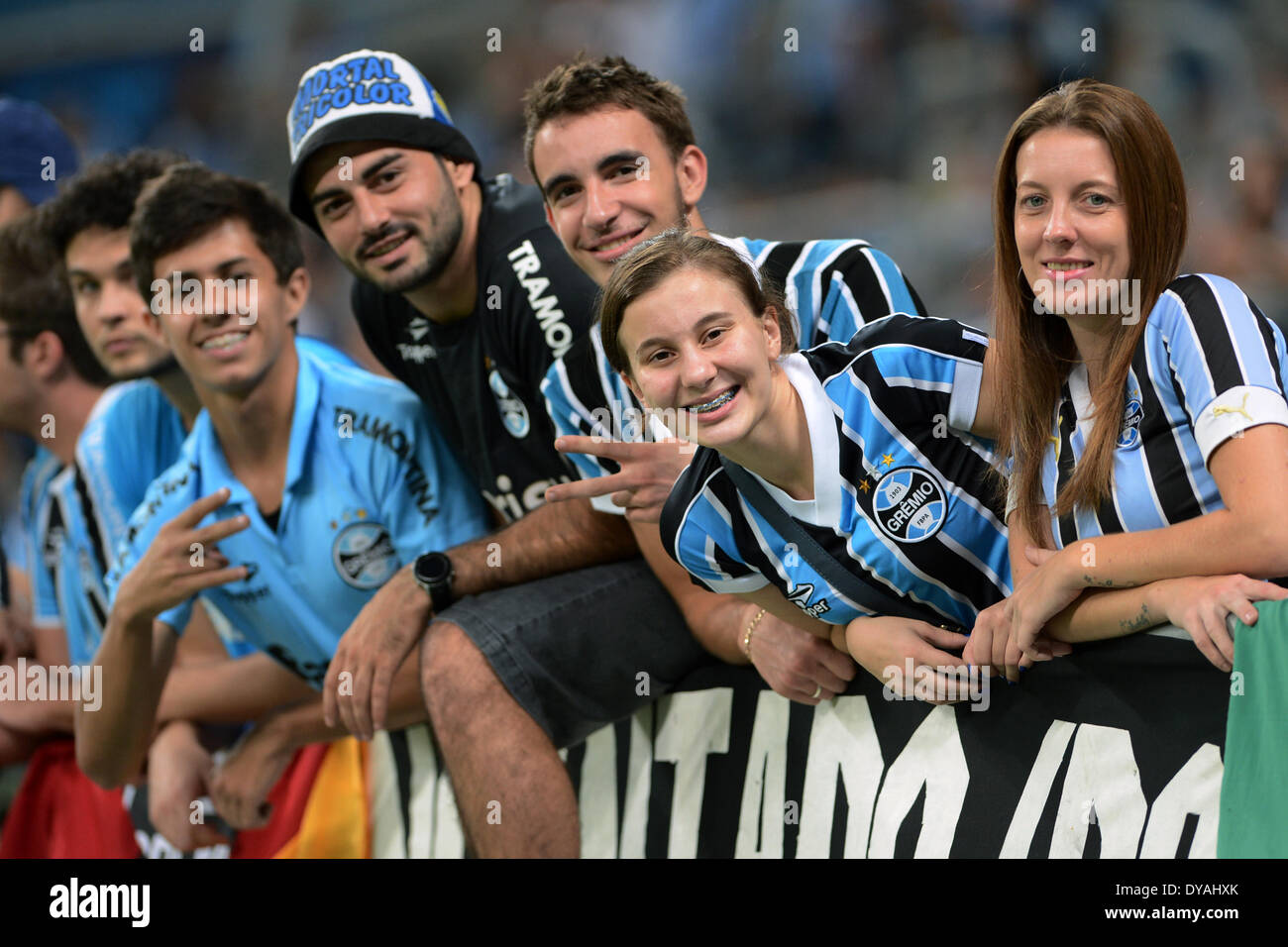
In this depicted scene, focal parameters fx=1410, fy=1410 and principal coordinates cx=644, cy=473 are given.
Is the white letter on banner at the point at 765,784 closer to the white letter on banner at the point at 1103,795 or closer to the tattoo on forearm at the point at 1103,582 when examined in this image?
the white letter on banner at the point at 1103,795

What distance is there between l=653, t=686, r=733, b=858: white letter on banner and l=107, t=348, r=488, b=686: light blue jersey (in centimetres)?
92

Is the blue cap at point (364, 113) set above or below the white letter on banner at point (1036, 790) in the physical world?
above

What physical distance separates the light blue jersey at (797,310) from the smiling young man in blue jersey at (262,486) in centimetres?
76

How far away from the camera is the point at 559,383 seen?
3471 mm

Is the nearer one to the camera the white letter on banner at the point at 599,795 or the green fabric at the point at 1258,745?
the green fabric at the point at 1258,745

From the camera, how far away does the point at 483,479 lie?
157 inches

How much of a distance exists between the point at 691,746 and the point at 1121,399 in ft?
4.94

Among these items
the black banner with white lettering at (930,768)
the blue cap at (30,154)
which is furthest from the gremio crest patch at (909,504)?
the blue cap at (30,154)

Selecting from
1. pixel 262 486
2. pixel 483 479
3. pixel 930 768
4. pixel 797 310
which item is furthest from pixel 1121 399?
pixel 262 486

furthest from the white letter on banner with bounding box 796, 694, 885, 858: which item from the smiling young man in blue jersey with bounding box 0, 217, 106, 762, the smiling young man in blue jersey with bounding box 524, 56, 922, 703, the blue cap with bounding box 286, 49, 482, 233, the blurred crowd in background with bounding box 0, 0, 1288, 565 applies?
the smiling young man in blue jersey with bounding box 0, 217, 106, 762

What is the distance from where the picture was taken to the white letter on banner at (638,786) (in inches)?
138

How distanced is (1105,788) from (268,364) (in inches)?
107

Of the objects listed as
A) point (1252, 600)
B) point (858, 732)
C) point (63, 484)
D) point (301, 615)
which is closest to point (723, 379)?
point (858, 732)

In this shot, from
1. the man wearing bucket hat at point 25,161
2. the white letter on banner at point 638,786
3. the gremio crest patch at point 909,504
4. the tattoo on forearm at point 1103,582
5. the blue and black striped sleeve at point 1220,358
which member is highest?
the man wearing bucket hat at point 25,161
